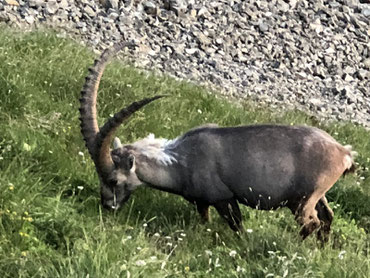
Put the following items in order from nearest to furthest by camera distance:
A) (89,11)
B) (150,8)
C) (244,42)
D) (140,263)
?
(140,263), (89,11), (150,8), (244,42)

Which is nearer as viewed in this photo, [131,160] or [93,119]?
[93,119]

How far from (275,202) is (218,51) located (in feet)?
38.4

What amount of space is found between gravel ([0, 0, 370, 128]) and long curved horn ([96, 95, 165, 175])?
745 cm

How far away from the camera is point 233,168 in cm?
785

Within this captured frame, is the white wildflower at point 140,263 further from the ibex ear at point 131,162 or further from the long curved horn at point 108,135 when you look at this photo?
the ibex ear at point 131,162

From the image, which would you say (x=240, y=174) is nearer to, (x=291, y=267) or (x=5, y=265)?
(x=291, y=267)

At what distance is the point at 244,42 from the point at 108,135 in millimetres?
13291

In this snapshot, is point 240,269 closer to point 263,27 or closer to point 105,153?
point 105,153

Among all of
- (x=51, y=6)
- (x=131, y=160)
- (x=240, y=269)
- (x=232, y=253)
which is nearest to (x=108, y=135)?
(x=131, y=160)

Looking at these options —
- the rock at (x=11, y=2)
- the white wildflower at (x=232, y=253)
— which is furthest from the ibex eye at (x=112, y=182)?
the rock at (x=11, y=2)

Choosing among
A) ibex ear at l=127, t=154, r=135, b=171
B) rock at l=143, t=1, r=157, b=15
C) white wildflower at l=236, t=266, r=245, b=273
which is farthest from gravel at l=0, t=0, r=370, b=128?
white wildflower at l=236, t=266, r=245, b=273

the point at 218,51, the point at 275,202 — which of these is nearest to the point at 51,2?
the point at 218,51

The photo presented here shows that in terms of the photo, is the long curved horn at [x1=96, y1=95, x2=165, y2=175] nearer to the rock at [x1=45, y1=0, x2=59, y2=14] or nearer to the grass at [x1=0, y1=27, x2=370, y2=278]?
the grass at [x1=0, y1=27, x2=370, y2=278]

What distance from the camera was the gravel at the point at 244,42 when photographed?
651 inches
